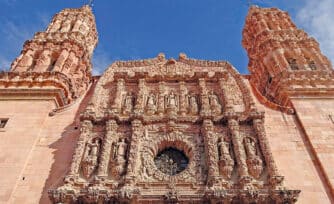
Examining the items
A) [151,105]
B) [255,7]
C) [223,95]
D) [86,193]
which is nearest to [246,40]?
[255,7]

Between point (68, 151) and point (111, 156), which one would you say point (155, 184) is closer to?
point (111, 156)

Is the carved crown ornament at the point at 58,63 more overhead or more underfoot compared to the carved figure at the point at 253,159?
more overhead

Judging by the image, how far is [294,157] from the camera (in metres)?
12.7

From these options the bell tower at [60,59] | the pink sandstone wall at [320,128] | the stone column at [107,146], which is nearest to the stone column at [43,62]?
the bell tower at [60,59]

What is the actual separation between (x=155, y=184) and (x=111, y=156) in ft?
6.72

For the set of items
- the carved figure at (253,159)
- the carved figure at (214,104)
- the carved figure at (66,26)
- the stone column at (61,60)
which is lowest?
the carved figure at (253,159)

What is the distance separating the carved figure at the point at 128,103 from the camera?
566 inches

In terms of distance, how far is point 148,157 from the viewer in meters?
12.4

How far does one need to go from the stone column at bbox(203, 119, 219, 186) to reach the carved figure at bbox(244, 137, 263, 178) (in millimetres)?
1151

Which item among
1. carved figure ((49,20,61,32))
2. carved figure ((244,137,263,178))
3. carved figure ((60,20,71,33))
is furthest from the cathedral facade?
carved figure ((49,20,61,32))

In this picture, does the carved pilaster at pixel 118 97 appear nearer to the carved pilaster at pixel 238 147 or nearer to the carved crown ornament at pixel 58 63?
the carved crown ornament at pixel 58 63

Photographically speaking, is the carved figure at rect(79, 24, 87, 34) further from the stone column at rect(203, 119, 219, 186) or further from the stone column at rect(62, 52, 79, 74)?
the stone column at rect(203, 119, 219, 186)

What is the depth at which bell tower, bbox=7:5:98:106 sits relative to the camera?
1612 cm

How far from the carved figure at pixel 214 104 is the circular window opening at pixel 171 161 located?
7.77 ft
